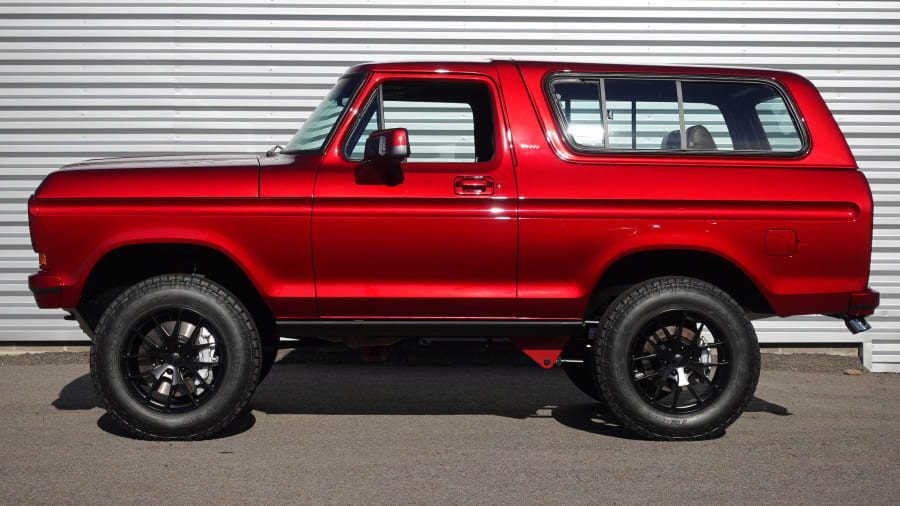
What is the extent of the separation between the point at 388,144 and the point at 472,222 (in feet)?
1.99

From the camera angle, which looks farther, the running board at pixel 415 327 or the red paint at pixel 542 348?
the red paint at pixel 542 348

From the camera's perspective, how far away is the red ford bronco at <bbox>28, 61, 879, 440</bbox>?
173 inches

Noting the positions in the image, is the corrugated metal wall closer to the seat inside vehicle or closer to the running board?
the seat inside vehicle

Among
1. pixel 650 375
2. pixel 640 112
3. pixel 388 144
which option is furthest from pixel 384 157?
A: pixel 650 375

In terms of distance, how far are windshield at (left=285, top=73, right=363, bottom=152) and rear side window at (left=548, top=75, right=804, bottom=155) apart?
109 cm

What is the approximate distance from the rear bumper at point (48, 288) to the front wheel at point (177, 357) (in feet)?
0.83

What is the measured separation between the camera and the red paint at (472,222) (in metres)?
4.39

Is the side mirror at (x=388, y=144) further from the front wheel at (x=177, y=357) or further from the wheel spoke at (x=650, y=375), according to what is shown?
the wheel spoke at (x=650, y=375)

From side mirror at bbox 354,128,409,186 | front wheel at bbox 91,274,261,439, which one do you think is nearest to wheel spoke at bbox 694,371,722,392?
side mirror at bbox 354,128,409,186

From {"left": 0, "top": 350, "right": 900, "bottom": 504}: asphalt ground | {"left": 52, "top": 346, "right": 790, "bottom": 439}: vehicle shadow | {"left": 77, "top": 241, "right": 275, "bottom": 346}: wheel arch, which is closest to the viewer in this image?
{"left": 0, "top": 350, "right": 900, "bottom": 504}: asphalt ground

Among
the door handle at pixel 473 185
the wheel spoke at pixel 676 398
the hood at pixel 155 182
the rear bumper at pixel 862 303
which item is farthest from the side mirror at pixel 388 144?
the rear bumper at pixel 862 303

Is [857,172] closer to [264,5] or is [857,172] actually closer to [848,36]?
[848,36]

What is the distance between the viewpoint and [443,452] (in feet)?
14.1

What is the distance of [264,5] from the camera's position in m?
7.52
